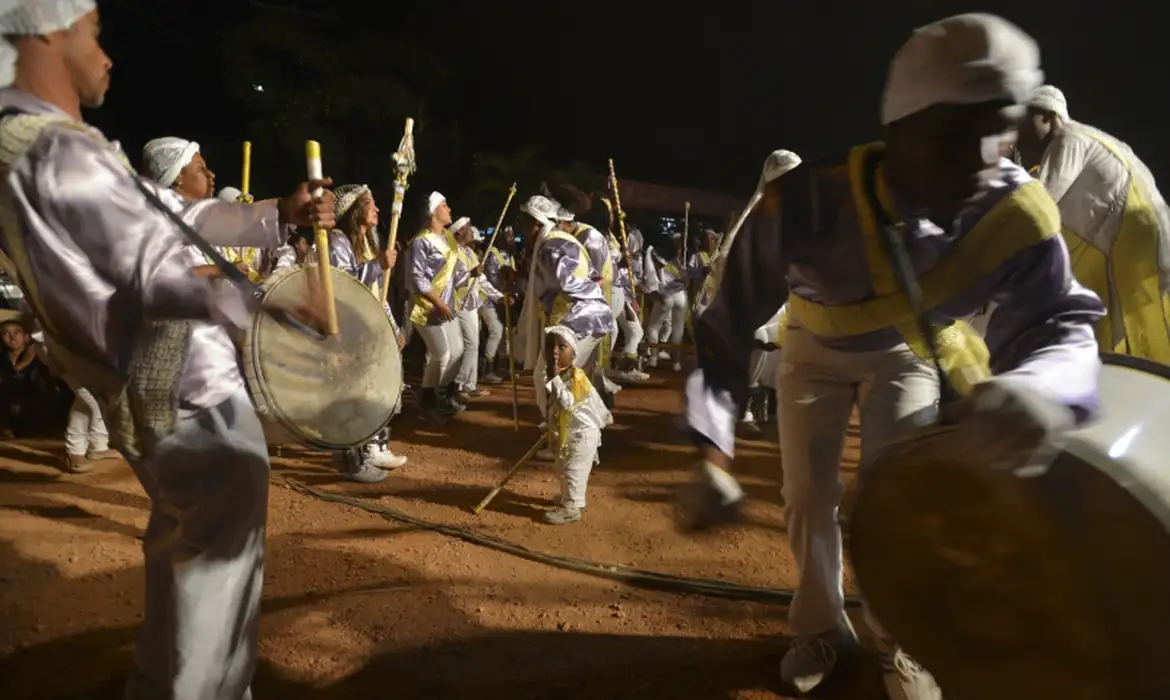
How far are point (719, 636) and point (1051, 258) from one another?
2215 mm

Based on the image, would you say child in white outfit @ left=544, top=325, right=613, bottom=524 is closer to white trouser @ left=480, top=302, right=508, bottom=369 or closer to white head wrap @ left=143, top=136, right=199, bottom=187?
white head wrap @ left=143, top=136, right=199, bottom=187

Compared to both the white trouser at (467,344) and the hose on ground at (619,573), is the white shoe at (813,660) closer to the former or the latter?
the hose on ground at (619,573)

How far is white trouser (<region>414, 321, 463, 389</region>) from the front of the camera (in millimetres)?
7754

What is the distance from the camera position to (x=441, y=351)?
307 inches

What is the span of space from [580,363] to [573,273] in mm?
751

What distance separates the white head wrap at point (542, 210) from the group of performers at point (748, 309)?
3569 millimetres

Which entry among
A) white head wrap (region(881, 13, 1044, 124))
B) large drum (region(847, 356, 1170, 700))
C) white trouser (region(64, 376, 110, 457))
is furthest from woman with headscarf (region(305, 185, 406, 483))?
large drum (region(847, 356, 1170, 700))

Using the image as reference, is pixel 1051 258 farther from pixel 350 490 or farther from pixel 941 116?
pixel 350 490

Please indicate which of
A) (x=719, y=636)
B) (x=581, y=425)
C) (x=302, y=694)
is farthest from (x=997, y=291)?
(x=581, y=425)

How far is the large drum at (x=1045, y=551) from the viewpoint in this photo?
56.4 inches

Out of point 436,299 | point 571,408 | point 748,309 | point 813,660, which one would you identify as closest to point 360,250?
point 436,299

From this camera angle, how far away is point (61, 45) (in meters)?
1.80

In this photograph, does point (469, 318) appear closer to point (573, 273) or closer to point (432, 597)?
point (573, 273)

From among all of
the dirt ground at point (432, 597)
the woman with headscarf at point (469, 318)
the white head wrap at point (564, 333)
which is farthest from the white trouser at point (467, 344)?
the white head wrap at point (564, 333)
